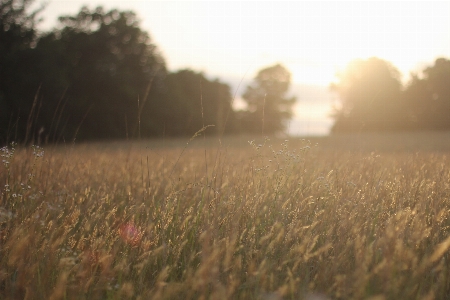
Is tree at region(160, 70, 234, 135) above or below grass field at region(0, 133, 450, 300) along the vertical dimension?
above

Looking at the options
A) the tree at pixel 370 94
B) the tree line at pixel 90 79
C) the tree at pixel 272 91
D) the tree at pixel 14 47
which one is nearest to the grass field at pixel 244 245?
the tree at pixel 370 94

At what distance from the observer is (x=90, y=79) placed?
83.5 feet

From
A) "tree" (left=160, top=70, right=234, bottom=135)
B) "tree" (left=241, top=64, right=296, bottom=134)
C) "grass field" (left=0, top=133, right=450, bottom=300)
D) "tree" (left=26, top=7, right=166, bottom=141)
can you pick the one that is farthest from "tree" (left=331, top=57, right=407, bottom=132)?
"tree" (left=241, top=64, right=296, bottom=134)

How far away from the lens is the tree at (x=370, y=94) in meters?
9.38

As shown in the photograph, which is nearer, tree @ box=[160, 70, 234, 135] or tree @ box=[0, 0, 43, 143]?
tree @ box=[0, 0, 43, 143]

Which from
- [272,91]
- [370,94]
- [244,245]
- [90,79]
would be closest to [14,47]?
[90,79]

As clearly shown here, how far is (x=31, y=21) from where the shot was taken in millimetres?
20141

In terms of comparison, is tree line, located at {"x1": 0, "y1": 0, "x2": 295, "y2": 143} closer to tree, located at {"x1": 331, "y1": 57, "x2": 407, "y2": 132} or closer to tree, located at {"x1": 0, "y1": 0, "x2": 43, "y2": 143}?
tree, located at {"x1": 0, "y1": 0, "x2": 43, "y2": 143}

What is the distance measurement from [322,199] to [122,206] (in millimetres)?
1993

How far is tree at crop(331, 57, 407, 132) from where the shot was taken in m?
9.38

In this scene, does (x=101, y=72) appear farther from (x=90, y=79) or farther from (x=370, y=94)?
(x=370, y=94)

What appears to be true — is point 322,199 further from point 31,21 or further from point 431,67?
point 31,21

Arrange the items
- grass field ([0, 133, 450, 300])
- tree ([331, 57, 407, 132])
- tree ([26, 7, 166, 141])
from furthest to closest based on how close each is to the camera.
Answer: tree ([26, 7, 166, 141]) → tree ([331, 57, 407, 132]) → grass field ([0, 133, 450, 300])

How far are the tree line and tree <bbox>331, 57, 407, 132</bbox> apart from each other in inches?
258
